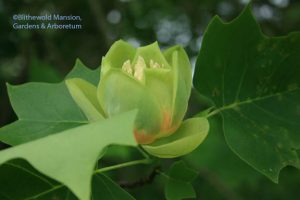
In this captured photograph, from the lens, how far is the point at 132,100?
37.1 inches

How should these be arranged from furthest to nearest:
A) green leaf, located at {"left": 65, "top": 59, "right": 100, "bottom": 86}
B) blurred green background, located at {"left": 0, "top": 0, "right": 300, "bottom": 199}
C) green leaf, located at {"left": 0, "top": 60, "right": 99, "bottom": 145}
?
blurred green background, located at {"left": 0, "top": 0, "right": 300, "bottom": 199} < green leaf, located at {"left": 65, "top": 59, "right": 100, "bottom": 86} < green leaf, located at {"left": 0, "top": 60, "right": 99, "bottom": 145}

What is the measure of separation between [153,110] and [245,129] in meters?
0.30

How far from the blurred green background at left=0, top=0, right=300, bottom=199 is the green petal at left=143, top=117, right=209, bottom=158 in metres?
1.85

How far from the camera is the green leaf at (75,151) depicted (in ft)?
2.17

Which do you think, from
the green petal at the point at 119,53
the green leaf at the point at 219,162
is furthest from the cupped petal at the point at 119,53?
the green leaf at the point at 219,162

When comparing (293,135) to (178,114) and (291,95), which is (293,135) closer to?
(291,95)

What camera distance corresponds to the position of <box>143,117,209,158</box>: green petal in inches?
36.5

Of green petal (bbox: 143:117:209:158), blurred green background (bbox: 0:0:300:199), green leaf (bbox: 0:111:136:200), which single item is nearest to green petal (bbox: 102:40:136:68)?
green petal (bbox: 143:117:209:158)

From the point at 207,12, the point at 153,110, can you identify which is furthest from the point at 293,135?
the point at 207,12

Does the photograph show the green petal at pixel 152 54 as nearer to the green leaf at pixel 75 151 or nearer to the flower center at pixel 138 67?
the flower center at pixel 138 67

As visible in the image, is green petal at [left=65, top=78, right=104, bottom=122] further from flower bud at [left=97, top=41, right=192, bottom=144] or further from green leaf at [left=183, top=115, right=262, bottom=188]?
green leaf at [left=183, top=115, right=262, bottom=188]

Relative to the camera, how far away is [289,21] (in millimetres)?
3354

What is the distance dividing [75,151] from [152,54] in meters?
0.45

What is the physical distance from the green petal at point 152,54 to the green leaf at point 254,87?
0.11 meters
